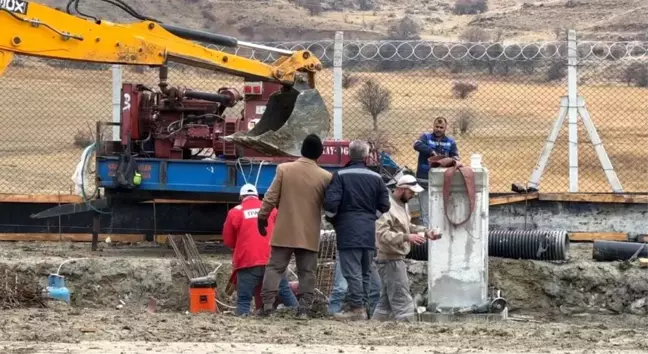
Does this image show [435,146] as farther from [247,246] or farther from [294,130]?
[247,246]

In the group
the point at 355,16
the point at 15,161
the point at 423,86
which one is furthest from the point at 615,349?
the point at 355,16

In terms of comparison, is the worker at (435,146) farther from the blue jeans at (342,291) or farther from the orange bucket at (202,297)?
the orange bucket at (202,297)

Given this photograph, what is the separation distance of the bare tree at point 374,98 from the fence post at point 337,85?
386 inches

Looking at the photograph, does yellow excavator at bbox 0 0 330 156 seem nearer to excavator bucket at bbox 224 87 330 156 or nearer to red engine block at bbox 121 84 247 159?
excavator bucket at bbox 224 87 330 156

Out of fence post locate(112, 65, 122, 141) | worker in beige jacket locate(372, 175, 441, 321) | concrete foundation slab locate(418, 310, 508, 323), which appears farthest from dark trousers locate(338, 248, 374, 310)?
fence post locate(112, 65, 122, 141)

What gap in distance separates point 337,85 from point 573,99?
10.5 feet

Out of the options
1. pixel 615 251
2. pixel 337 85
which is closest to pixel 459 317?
pixel 615 251

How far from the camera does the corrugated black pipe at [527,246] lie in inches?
667

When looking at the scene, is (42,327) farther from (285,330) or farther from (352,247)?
(352,247)

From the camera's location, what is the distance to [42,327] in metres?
12.2

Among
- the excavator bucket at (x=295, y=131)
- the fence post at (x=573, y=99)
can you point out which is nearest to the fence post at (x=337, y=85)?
the fence post at (x=573, y=99)

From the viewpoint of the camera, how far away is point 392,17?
75.4 meters

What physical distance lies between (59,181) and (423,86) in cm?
986

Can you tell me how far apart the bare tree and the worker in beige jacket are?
1484 cm
